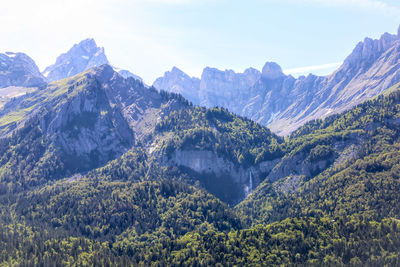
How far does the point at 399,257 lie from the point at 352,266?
959 inches

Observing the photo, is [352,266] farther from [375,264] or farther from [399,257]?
[399,257]

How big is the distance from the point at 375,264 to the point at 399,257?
44.1ft

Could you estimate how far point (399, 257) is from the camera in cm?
19650

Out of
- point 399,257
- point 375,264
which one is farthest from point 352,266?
point 399,257

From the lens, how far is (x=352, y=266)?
19838 cm

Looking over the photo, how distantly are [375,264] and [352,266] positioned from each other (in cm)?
1129
